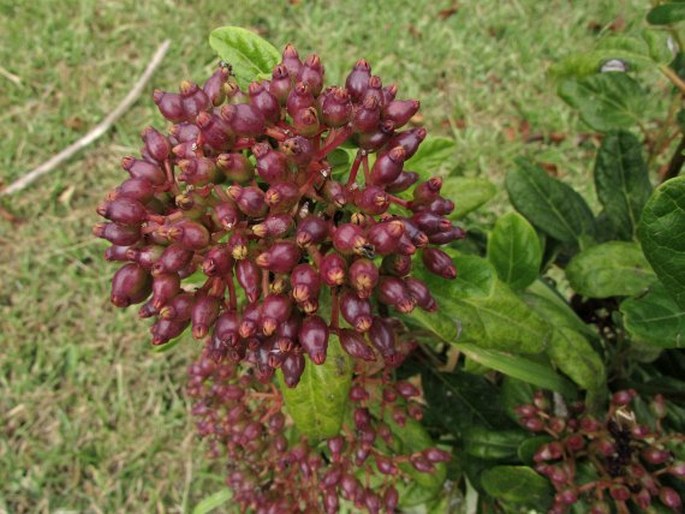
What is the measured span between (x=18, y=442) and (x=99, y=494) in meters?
0.45

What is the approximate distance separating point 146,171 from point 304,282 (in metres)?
0.34

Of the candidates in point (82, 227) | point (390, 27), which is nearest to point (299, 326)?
point (82, 227)

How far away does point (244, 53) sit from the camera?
1388 millimetres

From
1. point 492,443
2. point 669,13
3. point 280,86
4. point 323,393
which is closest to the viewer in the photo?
point 280,86

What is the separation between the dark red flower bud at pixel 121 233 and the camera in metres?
1.13

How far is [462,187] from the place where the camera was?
1.69 metres

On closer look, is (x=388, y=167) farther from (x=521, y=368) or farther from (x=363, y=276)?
(x=521, y=368)

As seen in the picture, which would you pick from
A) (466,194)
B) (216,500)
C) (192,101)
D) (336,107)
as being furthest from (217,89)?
(216,500)

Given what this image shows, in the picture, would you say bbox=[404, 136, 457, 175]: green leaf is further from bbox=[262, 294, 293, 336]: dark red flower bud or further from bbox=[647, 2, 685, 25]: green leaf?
bbox=[262, 294, 293, 336]: dark red flower bud

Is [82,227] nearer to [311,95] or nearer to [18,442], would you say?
[18,442]

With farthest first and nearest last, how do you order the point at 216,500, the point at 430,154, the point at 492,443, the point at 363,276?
the point at 216,500
the point at 492,443
the point at 430,154
the point at 363,276

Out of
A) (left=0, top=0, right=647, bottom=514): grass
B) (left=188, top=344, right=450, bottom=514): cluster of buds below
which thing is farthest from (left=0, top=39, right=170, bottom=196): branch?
(left=188, top=344, right=450, bottom=514): cluster of buds below

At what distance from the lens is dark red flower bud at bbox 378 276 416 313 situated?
3.59ft

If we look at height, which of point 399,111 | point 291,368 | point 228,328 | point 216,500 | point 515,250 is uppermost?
point 399,111
